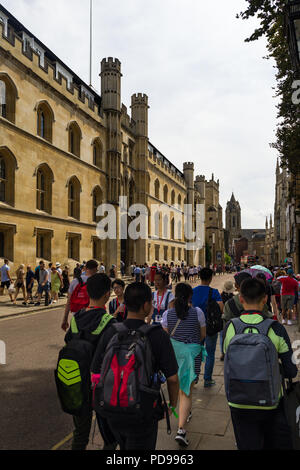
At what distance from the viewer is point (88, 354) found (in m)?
2.76

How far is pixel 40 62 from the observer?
2262cm

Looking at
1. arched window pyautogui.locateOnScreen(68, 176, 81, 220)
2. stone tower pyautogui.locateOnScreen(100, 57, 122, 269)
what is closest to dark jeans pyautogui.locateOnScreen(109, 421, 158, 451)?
arched window pyautogui.locateOnScreen(68, 176, 81, 220)

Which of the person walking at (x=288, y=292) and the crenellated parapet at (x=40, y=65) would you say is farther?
the crenellated parapet at (x=40, y=65)

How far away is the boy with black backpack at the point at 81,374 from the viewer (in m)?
2.70

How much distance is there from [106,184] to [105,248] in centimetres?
491

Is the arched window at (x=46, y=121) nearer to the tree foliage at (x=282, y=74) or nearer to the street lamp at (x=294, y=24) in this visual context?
the tree foliage at (x=282, y=74)

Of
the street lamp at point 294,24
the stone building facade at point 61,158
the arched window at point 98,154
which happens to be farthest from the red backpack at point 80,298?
the arched window at point 98,154

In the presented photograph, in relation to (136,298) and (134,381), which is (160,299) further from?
(134,381)

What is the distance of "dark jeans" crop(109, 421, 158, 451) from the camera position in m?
2.30

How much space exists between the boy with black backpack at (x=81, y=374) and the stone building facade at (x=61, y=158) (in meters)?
15.8

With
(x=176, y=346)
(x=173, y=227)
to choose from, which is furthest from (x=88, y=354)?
(x=173, y=227)

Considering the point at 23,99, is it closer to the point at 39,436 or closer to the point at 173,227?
the point at 39,436

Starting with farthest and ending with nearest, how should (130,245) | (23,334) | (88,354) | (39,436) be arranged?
(130,245) → (23,334) → (39,436) → (88,354)

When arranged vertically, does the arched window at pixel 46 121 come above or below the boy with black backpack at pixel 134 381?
above
